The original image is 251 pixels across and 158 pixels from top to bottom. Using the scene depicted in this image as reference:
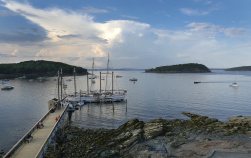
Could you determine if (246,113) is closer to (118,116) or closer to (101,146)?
(118,116)

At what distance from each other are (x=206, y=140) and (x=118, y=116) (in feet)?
87.0

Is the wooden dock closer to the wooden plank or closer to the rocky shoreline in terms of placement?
the wooden plank

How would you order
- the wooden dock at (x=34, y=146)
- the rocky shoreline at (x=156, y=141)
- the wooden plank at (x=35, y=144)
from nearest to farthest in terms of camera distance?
the wooden dock at (x=34, y=146), the wooden plank at (x=35, y=144), the rocky shoreline at (x=156, y=141)

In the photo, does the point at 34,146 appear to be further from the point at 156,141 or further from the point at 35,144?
the point at 156,141

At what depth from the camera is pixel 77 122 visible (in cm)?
4425

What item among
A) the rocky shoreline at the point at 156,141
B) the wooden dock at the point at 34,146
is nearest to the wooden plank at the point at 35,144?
the wooden dock at the point at 34,146

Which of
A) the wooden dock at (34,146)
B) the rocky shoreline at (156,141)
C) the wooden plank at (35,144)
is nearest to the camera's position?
the wooden dock at (34,146)

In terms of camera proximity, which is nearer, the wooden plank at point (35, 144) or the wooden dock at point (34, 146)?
the wooden dock at point (34, 146)

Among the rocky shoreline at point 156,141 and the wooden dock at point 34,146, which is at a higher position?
the wooden dock at point 34,146

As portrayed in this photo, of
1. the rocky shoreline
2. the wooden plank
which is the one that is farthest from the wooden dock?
the rocky shoreline

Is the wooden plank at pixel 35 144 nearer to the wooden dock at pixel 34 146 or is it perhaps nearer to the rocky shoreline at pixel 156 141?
the wooden dock at pixel 34 146

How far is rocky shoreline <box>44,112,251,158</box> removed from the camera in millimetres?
23641

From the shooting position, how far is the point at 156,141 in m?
27.6

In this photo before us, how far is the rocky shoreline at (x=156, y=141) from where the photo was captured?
23.6m
